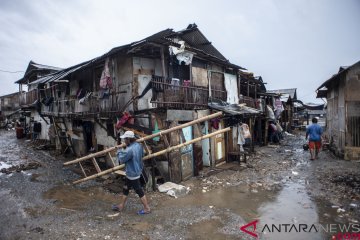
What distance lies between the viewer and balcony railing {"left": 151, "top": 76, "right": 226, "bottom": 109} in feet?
31.2

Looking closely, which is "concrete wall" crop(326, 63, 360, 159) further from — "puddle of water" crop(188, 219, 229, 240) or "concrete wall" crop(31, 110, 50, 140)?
"concrete wall" crop(31, 110, 50, 140)

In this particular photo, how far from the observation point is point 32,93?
21.8m

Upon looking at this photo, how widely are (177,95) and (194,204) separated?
4817mm

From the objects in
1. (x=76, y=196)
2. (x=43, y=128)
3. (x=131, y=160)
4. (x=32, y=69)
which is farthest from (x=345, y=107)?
(x=32, y=69)

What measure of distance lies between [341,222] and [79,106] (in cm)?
1299

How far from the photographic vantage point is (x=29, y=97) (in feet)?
73.9

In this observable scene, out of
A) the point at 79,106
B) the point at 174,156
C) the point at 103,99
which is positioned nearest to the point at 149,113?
the point at 174,156

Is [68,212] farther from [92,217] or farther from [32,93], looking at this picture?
[32,93]

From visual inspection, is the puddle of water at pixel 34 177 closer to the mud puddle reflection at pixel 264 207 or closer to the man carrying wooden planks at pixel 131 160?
the man carrying wooden planks at pixel 131 160

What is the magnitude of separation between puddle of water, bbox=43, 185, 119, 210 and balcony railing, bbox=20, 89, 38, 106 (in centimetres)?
1524

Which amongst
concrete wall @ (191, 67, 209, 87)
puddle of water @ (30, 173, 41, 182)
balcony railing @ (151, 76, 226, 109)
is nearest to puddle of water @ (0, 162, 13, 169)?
puddle of water @ (30, 173, 41, 182)

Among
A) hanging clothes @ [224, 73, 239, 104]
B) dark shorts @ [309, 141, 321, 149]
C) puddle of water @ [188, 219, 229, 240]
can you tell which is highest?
hanging clothes @ [224, 73, 239, 104]

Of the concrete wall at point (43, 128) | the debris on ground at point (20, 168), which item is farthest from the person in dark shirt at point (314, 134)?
the concrete wall at point (43, 128)

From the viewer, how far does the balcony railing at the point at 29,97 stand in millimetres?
21328
